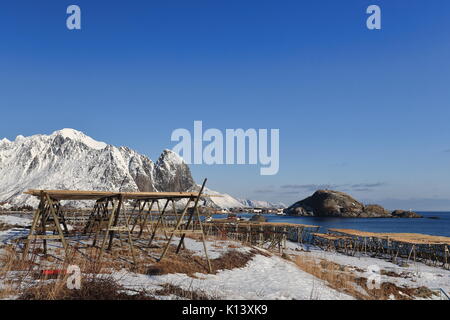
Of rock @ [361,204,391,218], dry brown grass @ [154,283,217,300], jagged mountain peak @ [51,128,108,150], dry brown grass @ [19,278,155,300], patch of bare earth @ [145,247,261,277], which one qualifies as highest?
jagged mountain peak @ [51,128,108,150]

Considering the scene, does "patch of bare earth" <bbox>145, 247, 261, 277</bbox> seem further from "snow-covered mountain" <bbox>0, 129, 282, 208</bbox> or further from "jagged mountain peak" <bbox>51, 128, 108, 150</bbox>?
"jagged mountain peak" <bbox>51, 128, 108, 150</bbox>

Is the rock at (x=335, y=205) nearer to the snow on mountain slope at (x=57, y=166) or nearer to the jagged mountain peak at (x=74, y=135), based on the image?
the snow on mountain slope at (x=57, y=166)

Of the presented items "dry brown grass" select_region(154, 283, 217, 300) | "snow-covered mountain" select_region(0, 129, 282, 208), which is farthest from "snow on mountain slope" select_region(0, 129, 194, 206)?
"dry brown grass" select_region(154, 283, 217, 300)

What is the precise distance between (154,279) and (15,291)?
15.0 ft

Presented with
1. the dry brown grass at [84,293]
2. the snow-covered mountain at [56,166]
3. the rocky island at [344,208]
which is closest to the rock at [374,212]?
the rocky island at [344,208]

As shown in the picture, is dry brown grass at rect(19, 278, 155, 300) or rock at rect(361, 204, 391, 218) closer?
dry brown grass at rect(19, 278, 155, 300)

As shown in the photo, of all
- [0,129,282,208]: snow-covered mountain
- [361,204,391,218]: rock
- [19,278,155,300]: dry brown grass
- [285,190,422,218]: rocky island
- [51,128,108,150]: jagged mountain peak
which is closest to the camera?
[19,278,155,300]: dry brown grass

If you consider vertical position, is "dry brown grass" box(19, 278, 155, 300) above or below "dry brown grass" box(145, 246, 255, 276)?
above

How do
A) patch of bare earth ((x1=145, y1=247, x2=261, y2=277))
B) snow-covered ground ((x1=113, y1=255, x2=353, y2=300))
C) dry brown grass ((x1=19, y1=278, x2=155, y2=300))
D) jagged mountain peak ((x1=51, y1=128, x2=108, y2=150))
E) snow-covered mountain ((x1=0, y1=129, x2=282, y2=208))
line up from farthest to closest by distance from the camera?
jagged mountain peak ((x1=51, y1=128, x2=108, y2=150)) < snow-covered mountain ((x1=0, y1=129, x2=282, y2=208)) < patch of bare earth ((x1=145, y1=247, x2=261, y2=277)) < snow-covered ground ((x1=113, y1=255, x2=353, y2=300)) < dry brown grass ((x1=19, y1=278, x2=155, y2=300))

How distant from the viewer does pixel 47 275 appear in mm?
10555
